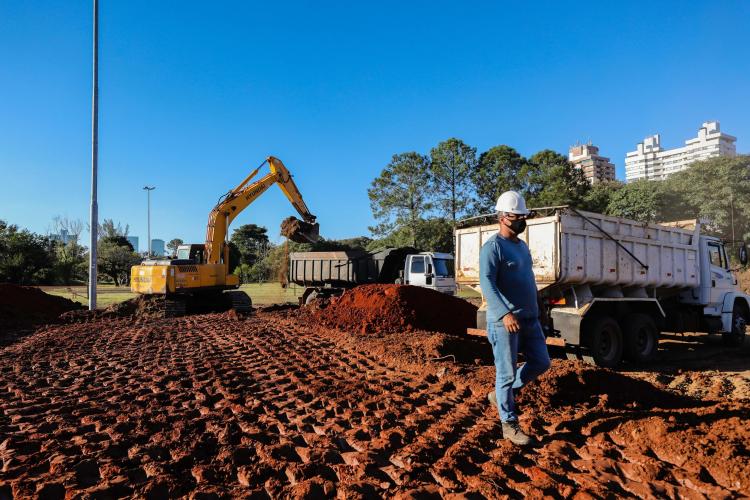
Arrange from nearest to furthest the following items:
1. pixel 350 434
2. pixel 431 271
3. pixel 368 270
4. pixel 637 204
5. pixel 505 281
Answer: pixel 505 281 → pixel 350 434 → pixel 431 271 → pixel 368 270 → pixel 637 204

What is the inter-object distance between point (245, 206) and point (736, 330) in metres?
14.6

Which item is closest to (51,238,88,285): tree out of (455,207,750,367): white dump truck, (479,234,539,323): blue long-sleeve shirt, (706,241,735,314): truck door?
(455,207,750,367): white dump truck

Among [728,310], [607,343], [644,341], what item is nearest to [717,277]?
[728,310]

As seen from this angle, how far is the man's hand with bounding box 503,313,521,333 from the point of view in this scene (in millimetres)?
3498

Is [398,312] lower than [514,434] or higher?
higher

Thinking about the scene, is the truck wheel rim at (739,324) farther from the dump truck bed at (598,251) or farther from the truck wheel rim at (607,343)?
the truck wheel rim at (607,343)

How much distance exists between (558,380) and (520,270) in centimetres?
195

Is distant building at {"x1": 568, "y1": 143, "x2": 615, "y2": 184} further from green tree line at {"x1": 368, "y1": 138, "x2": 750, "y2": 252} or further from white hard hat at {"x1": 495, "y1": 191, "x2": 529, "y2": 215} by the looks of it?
white hard hat at {"x1": 495, "y1": 191, "x2": 529, "y2": 215}

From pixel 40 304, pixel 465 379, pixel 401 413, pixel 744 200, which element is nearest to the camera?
pixel 401 413

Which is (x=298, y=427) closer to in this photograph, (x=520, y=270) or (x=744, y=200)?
(x=520, y=270)

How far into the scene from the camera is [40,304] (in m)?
16.3

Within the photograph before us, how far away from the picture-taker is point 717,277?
9.83 meters

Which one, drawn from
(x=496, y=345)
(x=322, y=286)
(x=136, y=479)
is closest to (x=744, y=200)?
(x=322, y=286)

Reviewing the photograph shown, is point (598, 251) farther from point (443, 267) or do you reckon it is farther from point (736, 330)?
point (443, 267)
